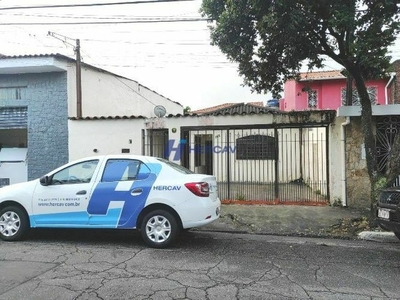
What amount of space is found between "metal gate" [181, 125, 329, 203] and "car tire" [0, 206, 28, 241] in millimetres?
5623

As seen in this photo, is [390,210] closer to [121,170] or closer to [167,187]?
[167,187]

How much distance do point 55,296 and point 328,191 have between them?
→ 8047 mm

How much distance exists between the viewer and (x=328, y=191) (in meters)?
10.0

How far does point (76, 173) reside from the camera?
6242 millimetres

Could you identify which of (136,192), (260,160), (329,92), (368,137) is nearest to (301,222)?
(368,137)

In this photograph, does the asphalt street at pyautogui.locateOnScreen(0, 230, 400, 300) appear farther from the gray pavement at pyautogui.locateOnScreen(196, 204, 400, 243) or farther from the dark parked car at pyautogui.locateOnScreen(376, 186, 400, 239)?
the dark parked car at pyautogui.locateOnScreen(376, 186, 400, 239)

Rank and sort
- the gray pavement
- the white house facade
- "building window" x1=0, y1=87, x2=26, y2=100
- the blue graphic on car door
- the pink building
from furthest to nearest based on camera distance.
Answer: the pink building → "building window" x1=0, y1=87, x2=26, y2=100 → the white house facade → the gray pavement → the blue graphic on car door

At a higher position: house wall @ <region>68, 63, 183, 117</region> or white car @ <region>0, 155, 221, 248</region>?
house wall @ <region>68, 63, 183, 117</region>

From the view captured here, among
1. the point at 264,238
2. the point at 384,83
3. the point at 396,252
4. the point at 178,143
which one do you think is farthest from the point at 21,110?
the point at 384,83

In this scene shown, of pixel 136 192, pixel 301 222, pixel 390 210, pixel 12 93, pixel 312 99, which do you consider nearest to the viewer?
pixel 390 210

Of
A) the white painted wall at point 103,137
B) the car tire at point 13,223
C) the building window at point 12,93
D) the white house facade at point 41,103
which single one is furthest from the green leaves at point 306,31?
the building window at point 12,93

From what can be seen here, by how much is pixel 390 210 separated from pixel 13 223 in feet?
20.5

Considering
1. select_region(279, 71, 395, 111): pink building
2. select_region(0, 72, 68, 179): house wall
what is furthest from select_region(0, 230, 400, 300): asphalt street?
select_region(279, 71, 395, 111): pink building

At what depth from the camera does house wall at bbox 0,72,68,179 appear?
12.1 meters
